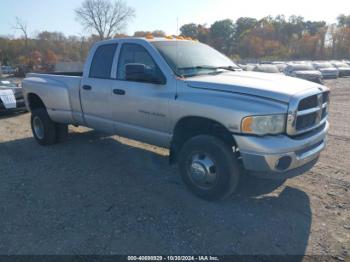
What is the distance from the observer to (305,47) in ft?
264

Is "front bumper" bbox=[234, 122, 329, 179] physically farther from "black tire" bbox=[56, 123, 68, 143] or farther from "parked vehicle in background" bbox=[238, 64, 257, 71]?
"black tire" bbox=[56, 123, 68, 143]

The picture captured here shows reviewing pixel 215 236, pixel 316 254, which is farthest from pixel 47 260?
pixel 316 254

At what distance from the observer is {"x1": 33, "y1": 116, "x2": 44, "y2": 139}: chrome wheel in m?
6.65

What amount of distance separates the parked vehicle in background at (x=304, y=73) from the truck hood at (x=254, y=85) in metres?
16.1

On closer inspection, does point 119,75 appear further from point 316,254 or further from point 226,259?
point 316,254

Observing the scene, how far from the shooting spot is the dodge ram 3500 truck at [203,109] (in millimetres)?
3459

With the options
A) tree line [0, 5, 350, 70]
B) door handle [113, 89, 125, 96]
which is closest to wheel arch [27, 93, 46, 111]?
door handle [113, 89, 125, 96]

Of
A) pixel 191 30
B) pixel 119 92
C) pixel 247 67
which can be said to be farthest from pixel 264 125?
pixel 191 30

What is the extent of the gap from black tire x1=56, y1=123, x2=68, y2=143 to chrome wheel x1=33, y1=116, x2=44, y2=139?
0.30m

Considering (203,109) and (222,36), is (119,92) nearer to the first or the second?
(203,109)

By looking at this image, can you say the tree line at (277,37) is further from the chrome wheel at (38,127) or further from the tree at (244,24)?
the chrome wheel at (38,127)

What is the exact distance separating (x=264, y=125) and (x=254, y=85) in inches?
20.9

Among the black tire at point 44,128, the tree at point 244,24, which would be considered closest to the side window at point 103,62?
the black tire at point 44,128

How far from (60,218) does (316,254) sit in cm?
275
